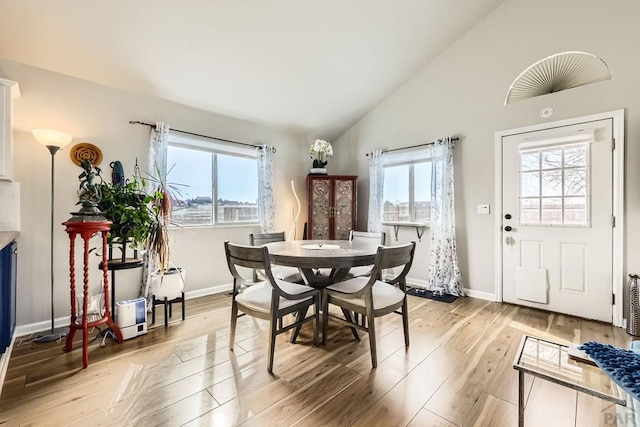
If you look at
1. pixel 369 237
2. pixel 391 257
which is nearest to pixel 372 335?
pixel 391 257

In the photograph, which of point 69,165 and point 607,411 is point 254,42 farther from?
point 607,411

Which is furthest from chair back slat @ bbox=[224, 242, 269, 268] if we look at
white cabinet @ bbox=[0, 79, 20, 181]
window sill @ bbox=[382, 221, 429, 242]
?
window sill @ bbox=[382, 221, 429, 242]

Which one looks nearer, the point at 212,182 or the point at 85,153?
the point at 85,153

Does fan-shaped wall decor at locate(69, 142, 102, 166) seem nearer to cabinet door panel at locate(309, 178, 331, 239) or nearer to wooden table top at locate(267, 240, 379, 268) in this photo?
wooden table top at locate(267, 240, 379, 268)

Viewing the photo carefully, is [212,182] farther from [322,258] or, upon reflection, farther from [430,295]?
[430,295]

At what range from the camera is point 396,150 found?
417cm

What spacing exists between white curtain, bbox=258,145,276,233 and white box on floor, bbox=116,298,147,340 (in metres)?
1.87

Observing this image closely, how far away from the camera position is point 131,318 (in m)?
2.38

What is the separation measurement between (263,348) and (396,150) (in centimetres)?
319

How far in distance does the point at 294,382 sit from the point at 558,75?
3901mm

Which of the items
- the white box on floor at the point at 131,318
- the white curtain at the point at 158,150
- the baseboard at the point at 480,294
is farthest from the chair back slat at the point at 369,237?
the white curtain at the point at 158,150

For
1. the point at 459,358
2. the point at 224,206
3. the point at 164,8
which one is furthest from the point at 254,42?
the point at 459,358

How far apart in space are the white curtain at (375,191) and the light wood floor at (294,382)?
6.34ft

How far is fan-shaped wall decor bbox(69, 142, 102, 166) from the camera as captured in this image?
2.70 metres
